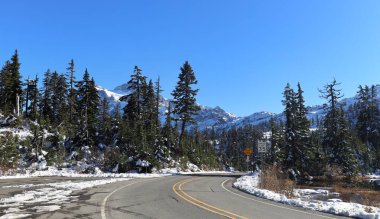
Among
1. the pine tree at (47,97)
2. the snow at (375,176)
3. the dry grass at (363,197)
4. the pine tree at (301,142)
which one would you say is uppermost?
the pine tree at (47,97)

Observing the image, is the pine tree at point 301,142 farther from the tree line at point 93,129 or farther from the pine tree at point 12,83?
the pine tree at point 12,83

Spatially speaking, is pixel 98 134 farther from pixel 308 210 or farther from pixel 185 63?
pixel 308 210

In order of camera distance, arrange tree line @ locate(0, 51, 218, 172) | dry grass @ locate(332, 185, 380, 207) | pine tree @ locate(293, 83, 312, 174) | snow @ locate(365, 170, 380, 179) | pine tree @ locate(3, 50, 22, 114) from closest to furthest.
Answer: dry grass @ locate(332, 185, 380, 207)
tree line @ locate(0, 51, 218, 172)
pine tree @ locate(293, 83, 312, 174)
pine tree @ locate(3, 50, 22, 114)
snow @ locate(365, 170, 380, 179)

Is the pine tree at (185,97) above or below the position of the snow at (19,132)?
above

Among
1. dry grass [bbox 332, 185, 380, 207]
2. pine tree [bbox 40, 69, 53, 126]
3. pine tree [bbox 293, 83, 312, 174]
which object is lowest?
dry grass [bbox 332, 185, 380, 207]

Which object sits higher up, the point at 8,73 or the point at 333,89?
the point at 8,73

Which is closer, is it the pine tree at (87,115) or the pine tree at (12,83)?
the pine tree at (87,115)

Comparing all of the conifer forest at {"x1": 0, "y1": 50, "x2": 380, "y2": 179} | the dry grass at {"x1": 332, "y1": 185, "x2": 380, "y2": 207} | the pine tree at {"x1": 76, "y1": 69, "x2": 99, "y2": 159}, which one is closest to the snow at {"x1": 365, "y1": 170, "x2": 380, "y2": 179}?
the conifer forest at {"x1": 0, "y1": 50, "x2": 380, "y2": 179}

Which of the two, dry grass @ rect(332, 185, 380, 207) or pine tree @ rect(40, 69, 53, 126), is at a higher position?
pine tree @ rect(40, 69, 53, 126)

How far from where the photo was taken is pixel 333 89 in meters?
56.2

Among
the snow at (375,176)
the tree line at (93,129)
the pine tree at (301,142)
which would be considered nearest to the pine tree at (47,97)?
the tree line at (93,129)

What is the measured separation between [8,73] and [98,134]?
2464 centimetres

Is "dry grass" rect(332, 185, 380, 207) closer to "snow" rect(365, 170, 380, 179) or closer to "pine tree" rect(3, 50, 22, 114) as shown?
"snow" rect(365, 170, 380, 179)

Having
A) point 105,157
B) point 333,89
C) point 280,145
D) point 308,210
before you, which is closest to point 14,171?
point 105,157
